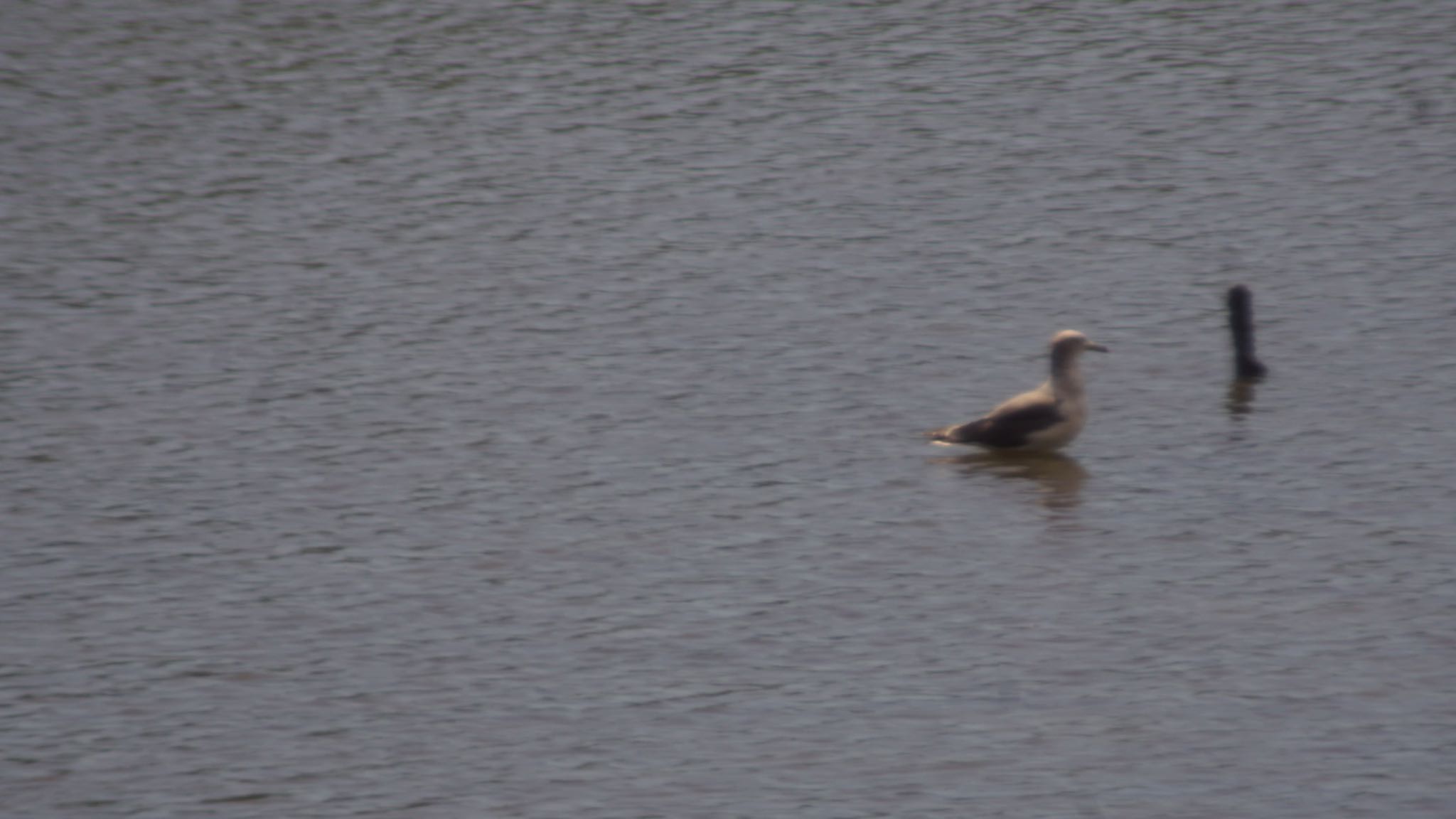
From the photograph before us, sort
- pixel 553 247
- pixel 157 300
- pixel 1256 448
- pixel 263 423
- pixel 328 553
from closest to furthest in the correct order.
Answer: pixel 328 553
pixel 1256 448
pixel 263 423
pixel 157 300
pixel 553 247

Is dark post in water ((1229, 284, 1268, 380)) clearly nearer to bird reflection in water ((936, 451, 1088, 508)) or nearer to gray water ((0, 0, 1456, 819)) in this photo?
gray water ((0, 0, 1456, 819))

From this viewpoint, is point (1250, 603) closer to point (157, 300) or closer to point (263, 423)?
point (263, 423)

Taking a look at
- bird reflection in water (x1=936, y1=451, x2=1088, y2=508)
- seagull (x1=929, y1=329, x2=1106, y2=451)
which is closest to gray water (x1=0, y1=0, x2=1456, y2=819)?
bird reflection in water (x1=936, y1=451, x2=1088, y2=508)

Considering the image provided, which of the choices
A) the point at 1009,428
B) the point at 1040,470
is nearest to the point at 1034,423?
the point at 1009,428

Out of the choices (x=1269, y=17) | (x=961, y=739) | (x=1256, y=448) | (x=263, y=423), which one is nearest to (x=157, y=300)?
(x=263, y=423)

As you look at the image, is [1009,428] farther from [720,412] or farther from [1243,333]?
[1243,333]

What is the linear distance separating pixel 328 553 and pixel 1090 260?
7.15 metres

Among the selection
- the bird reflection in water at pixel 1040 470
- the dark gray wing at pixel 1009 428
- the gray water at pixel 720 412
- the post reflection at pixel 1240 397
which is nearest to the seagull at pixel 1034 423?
the dark gray wing at pixel 1009 428

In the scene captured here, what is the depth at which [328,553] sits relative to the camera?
12031mm

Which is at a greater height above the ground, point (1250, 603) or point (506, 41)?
point (506, 41)

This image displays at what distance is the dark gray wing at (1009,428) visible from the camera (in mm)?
13289

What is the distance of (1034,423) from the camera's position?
1330 cm

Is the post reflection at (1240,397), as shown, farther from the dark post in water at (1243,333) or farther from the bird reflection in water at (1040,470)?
the bird reflection in water at (1040,470)

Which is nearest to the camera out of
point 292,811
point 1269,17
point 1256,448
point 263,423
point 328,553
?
point 292,811
